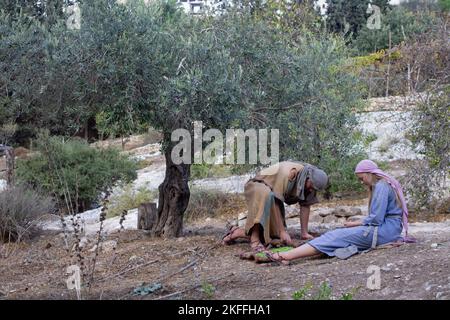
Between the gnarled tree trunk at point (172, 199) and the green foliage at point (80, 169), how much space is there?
6885 mm

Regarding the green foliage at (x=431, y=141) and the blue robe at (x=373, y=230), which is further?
the green foliage at (x=431, y=141)

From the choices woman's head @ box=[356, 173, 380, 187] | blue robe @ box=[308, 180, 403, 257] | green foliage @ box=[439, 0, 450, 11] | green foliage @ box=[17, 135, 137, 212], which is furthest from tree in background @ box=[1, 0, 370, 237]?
green foliage @ box=[439, 0, 450, 11]

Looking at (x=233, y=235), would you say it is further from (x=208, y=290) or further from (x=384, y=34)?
(x=384, y=34)

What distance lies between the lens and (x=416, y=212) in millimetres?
11719

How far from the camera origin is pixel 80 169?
647 inches

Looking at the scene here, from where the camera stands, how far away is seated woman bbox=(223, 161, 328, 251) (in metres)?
7.57

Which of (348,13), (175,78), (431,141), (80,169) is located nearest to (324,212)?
(431,141)

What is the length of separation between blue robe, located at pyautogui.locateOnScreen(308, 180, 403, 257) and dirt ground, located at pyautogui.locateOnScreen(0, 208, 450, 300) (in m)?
0.15

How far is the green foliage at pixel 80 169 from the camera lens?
15820 mm

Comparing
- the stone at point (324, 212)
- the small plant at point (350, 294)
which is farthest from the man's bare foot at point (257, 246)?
the stone at point (324, 212)

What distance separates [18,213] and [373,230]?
5.69 meters

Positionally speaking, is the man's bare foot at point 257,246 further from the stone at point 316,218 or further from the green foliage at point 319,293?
the stone at point 316,218

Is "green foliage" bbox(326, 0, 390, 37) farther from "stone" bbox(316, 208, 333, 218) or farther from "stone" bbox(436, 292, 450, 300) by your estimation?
"stone" bbox(436, 292, 450, 300)

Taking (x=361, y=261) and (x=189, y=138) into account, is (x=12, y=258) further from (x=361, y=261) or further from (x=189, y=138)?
(x=361, y=261)
